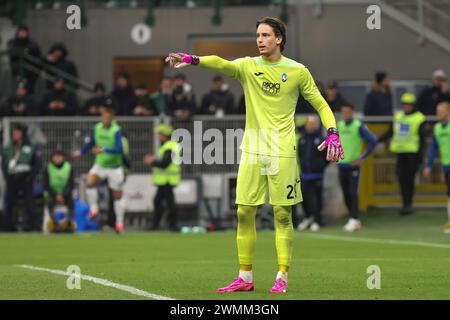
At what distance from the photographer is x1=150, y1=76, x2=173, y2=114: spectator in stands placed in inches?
1046

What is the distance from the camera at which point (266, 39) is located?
1117 cm

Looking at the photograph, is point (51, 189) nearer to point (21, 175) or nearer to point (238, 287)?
point (21, 175)

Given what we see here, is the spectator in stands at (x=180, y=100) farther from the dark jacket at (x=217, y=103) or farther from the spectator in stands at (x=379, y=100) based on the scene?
the spectator in stands at (x=379, y=100)

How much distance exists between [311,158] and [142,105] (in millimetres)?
3825

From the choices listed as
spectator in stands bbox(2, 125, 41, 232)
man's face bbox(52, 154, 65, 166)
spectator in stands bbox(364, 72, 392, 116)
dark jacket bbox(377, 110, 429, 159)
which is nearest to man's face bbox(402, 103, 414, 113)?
dark jacket bbox(377, 110, 429, 159)

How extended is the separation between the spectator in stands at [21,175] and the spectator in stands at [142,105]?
2.32m

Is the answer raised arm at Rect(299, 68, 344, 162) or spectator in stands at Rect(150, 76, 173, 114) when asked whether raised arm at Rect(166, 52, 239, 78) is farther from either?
spectator in stands at Rect(150, 76, 173, 114)

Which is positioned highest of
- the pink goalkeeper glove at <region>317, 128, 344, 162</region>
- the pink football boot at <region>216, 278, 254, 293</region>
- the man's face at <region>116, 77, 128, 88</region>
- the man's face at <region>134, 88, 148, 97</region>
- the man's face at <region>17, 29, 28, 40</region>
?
the man's face at <region>17, 29, 28, 40</region>

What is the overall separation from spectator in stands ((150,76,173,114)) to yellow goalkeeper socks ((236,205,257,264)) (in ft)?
49.6

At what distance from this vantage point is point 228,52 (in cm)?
3206

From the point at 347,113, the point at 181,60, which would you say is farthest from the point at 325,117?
the point at 347,113
